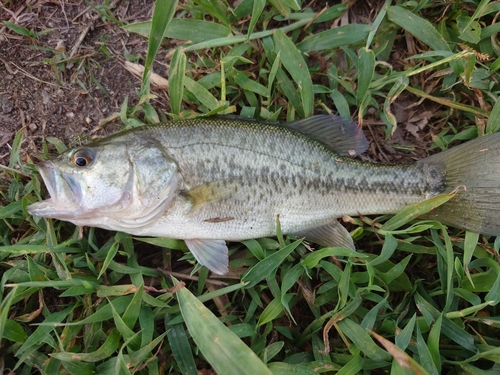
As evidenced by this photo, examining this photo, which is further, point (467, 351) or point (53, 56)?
point (53, 56)

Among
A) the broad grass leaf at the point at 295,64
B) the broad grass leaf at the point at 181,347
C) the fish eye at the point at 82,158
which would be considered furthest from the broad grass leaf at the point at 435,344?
the fish eye at the point at 82,158

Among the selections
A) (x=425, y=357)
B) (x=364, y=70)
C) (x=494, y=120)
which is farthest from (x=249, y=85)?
(x=425, y=357)

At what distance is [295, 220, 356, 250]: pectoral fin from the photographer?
2723mm

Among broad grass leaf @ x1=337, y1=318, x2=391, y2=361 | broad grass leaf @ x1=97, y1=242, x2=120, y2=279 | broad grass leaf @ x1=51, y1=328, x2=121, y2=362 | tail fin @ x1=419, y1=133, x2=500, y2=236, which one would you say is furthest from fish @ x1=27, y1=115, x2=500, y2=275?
broad grass leaf @ x1=51, y1=328, x2=121, y2=362

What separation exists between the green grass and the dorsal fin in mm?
125

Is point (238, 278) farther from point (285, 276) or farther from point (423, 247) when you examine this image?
point (423, 247)

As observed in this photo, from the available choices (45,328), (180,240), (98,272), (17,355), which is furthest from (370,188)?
(17,355)

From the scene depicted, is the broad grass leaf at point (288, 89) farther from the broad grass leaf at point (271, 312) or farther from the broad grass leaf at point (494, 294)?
the broad grass leaf at point (494, 294)

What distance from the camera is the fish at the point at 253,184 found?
8.20 ft

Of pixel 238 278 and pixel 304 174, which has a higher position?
pixel 304 174

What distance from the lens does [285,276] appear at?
2613 mm

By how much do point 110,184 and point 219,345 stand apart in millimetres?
1249

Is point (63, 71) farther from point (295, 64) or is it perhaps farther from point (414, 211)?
point (414, 211)

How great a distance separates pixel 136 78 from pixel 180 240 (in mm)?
1474
